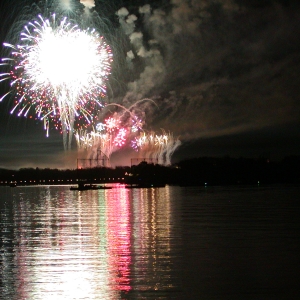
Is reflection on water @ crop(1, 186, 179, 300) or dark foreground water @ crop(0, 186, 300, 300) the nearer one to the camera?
dark foreground water @ crop(0, 186, 300, 300)

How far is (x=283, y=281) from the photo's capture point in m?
10.2

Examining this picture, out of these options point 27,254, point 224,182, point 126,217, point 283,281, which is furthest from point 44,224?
point 224,182

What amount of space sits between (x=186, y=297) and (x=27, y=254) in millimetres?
6013

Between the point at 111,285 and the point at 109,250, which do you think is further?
the point at 109,250

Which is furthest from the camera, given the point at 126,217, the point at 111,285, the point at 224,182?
the point at 224,182

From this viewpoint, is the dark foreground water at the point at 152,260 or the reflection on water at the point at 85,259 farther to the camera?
the reflection on water at the point at 85,259

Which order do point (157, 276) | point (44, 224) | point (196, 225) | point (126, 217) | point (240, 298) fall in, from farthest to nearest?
point (126, 217)
point (44, 224)
point (196, 225)
point (157, 276)
point (240, 298)

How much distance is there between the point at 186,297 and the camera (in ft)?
30.1

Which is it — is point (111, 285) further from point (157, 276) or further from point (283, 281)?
point (283, 281)

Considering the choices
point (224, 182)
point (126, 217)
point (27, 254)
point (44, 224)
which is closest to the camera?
point (27, 254)

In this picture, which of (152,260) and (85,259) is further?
(85,259)

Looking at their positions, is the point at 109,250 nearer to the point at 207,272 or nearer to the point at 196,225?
the point at 207,272

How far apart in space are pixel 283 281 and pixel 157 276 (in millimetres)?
2422

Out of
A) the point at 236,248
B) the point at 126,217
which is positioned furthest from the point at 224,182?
the point at 236,248
